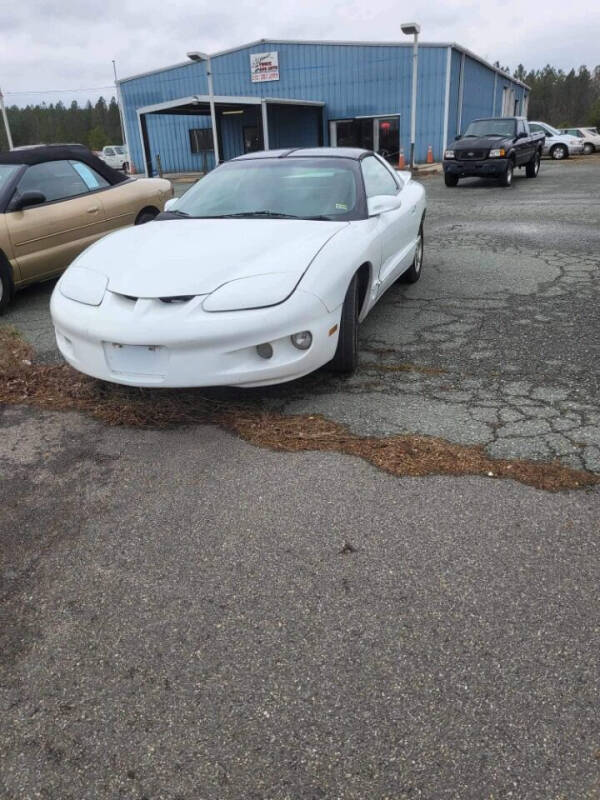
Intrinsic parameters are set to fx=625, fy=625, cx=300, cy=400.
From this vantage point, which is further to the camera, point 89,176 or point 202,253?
point 89,176

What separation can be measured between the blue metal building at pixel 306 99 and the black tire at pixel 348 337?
20.4 metres

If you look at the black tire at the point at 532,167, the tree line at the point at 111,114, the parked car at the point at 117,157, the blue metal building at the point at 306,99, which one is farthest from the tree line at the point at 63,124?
the black tire at the point at 532,167

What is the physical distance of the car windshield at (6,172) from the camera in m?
6.46

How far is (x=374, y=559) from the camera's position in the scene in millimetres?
2451

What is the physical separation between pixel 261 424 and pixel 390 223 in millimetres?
2265

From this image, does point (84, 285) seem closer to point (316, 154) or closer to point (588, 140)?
point (316, 154)

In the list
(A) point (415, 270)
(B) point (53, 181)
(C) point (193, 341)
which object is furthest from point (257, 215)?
(B) point (53, 181)

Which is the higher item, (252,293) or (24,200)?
(24,200)

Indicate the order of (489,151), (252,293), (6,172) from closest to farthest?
(252,293) → (6,172) → (489,151)

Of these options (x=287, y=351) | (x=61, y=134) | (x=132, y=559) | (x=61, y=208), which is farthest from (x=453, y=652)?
(x=61, y=134)

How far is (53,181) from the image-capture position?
688 cm

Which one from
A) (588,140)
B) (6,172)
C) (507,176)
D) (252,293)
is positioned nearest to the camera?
(252,293)

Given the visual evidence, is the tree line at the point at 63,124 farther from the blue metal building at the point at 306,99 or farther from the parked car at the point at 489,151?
the parked car at the point at 489,151

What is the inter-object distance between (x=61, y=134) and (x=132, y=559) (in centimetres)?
9234
